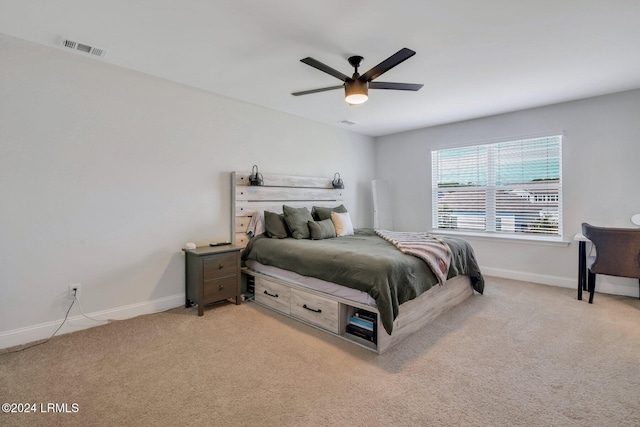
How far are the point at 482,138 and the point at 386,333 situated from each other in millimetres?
3761

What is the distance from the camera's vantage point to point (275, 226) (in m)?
3.71

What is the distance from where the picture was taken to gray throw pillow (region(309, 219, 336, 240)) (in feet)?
12.0

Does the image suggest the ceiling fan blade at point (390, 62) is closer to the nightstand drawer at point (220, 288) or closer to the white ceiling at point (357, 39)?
the white ceiling at point (357, 39)

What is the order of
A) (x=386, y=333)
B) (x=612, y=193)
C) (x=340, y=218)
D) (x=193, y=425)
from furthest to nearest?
1. (x=340, y=218)
2. (x=612, y=193)
3. (x=386, y=333)
4. (x=193, y=425)

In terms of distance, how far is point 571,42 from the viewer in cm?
242

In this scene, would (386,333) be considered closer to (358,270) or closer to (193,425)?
(358,270)

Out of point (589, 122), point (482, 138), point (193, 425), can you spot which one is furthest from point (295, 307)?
point (589, 122)

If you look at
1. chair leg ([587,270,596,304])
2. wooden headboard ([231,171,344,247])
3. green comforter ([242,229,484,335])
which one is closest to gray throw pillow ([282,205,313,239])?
green comforter ([242,229,484,335])

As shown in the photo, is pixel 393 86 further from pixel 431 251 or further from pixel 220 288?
pixel 220 288

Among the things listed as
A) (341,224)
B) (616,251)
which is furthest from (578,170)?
(341,224)

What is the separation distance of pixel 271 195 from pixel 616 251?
3.92 meters

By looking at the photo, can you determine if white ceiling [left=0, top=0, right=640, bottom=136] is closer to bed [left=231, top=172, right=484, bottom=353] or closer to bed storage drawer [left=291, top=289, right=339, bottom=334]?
bed [left=231, top=172, right=484, bottom=353]

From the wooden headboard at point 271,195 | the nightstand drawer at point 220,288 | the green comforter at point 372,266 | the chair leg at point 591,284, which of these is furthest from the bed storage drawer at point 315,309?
the chair leg at point 591,284

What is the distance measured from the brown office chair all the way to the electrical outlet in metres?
5.12
